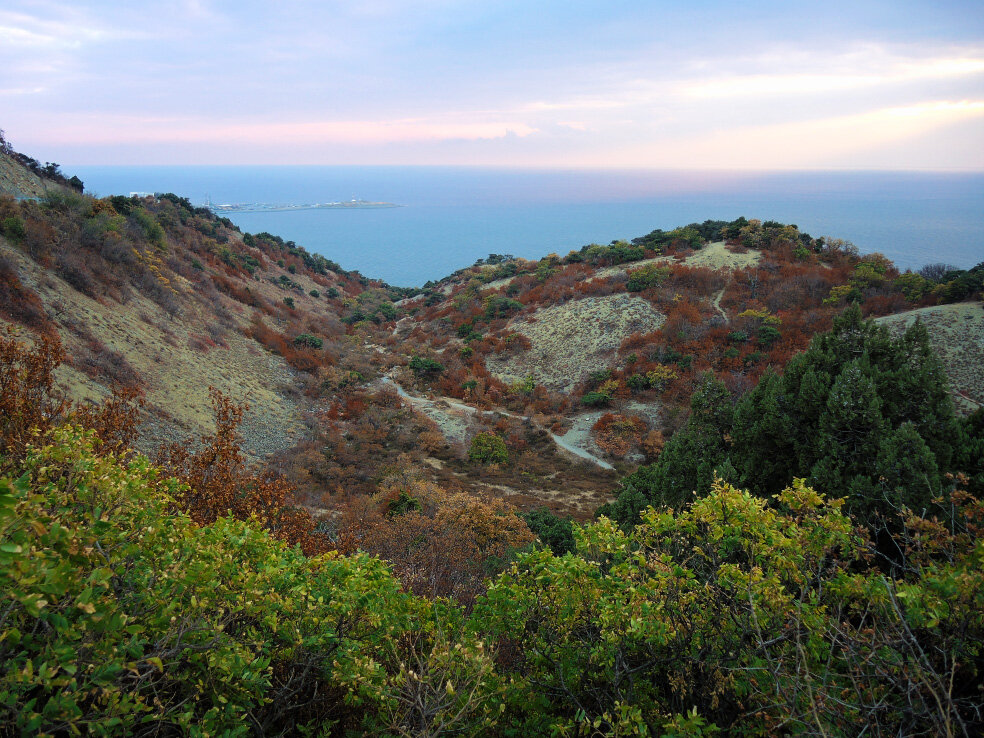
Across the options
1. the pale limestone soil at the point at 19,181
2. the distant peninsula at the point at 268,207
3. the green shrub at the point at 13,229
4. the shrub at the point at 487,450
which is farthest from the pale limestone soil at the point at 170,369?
the distant peninsula at the point at 268,207

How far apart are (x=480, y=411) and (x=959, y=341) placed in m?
20.7

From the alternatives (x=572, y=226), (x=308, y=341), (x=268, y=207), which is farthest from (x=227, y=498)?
(x=268, y=207)

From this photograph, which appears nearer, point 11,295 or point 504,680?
point 504,680

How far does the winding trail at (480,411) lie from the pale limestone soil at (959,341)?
41.5 feet

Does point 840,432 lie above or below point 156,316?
below

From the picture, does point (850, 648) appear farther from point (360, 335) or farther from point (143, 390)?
point (360, 335)

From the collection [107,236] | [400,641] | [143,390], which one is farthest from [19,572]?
[107,236]

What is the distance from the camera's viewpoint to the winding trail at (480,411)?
21828 millimetres

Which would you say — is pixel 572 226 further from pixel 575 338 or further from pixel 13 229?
pixel 13 229

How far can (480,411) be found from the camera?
84.8 feet

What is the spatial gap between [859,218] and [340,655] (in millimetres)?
147184

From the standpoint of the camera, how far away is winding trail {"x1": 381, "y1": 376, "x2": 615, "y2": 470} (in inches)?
859

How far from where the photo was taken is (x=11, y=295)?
16109mm

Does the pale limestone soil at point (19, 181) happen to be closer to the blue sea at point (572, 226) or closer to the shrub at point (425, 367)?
the shrub at point (425, 367)
